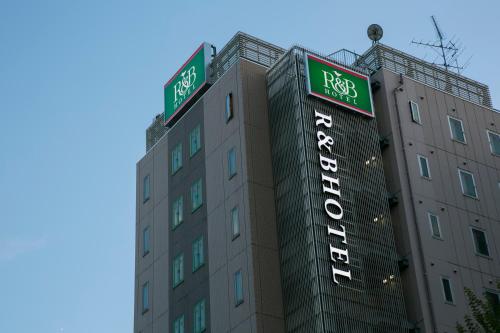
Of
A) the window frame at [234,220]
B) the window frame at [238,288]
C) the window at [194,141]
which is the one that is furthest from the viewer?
the window at [194,141]

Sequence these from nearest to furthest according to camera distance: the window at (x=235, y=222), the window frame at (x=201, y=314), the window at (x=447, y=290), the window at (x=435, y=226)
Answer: the window at (x=447, y=290)
the window at (x=235, y=222)
the window frame at (x=201, y=314)
the window at (x=435, y=226)

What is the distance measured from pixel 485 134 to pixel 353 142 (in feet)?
48.2

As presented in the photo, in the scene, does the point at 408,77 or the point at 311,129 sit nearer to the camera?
the point at 311,129

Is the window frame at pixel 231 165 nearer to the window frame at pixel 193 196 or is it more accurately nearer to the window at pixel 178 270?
the window frame at pixel 193 196

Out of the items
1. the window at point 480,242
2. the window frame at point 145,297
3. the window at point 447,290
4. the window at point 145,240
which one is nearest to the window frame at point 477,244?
the window at point 480,242

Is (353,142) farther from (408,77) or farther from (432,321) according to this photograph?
(432,321)

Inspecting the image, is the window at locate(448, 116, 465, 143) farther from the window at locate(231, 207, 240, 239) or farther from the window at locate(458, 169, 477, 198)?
the window at locate(231, 207, 240, 239)

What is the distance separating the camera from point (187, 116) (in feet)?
254

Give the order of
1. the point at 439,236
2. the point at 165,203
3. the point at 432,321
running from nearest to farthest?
the point at 432,321
the point at 439,236
the point at 165,203

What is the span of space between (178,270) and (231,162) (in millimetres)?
9823

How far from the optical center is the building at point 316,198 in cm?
6238

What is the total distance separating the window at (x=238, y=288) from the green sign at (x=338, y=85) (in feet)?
44.9

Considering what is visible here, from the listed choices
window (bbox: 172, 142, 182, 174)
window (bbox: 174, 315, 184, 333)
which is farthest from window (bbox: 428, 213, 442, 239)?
window (bbox: 172, 142, 182, 174)

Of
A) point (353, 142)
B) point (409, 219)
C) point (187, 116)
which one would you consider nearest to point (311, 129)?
point (353, 142)
